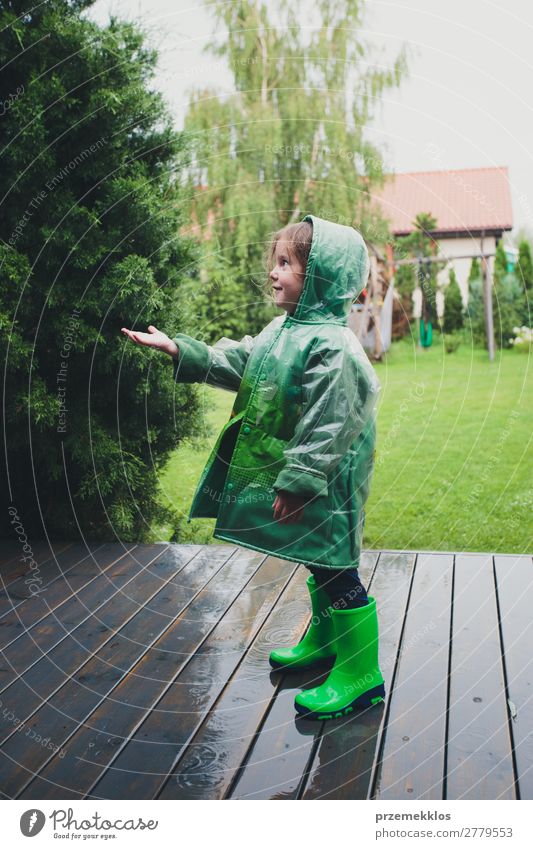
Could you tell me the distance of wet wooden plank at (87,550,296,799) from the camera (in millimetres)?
2049

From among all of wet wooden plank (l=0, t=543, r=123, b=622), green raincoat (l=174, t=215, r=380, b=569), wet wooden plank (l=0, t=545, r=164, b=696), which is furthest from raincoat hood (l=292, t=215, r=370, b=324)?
wet wooden plank (l=0, t=543, r=123, b=622)

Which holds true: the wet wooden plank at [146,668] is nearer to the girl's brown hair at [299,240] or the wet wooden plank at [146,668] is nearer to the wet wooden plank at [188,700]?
the wet wooden plank at [188,700]

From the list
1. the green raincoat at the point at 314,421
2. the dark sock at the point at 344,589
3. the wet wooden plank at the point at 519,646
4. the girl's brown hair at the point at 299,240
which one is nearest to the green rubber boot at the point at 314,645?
the dark sock at the point at 344,589

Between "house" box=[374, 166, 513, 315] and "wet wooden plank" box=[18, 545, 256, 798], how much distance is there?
9.29 meters

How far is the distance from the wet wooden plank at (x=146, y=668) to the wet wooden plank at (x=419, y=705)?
0.62 m

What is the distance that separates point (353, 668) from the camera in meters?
2.45

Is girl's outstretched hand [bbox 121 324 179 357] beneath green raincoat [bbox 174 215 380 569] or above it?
above

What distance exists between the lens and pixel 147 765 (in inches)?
83.3

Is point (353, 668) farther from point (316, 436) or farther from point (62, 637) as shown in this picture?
point (62, 637)

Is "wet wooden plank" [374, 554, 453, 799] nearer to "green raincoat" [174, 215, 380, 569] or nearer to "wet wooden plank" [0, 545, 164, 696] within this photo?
"green raincoat" [174, 215, 380, 569]

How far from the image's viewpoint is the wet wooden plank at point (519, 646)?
2.15 metres

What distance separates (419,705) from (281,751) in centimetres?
47
